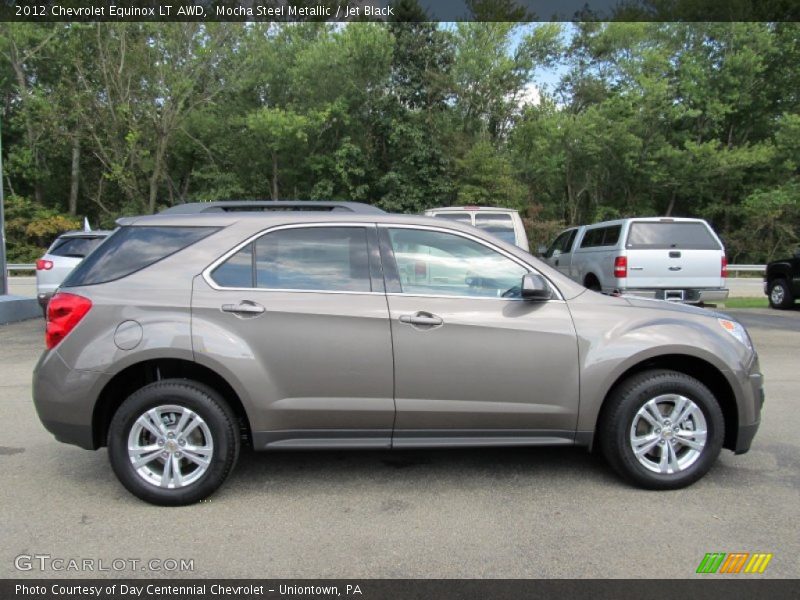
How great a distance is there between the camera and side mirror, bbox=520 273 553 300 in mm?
3699

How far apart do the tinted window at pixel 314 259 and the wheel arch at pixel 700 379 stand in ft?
5.53

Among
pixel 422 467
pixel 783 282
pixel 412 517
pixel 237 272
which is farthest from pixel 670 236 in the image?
pixel 237 272

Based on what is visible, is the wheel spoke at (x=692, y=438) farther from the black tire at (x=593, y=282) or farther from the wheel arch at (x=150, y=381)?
the black tire at (x=593, y=282)

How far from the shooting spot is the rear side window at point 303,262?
377 centimetres

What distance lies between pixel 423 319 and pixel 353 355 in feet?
1.57

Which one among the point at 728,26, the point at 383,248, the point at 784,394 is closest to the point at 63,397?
the point at 383,248

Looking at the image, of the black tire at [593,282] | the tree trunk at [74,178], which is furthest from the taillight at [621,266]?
the tree trunk at [74,178]

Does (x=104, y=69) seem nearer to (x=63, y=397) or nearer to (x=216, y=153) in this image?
(x=216, y=153)

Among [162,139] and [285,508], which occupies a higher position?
[162,139]

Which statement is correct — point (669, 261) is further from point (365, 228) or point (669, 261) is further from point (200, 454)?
point (200, 454)

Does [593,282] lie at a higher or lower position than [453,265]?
lower

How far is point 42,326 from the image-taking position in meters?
11.9

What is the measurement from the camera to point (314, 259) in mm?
3850

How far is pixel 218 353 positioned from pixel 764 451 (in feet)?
13.3
